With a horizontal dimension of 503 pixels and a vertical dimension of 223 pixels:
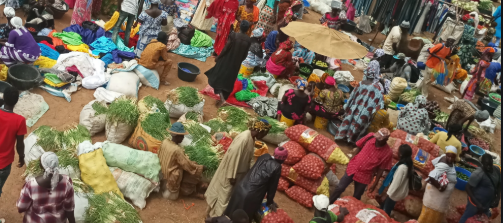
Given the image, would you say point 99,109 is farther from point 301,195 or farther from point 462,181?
point 462,181

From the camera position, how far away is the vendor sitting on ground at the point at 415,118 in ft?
29.0

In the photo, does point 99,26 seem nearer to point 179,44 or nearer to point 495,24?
point 179,44

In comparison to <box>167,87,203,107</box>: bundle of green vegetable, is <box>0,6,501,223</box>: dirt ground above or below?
below

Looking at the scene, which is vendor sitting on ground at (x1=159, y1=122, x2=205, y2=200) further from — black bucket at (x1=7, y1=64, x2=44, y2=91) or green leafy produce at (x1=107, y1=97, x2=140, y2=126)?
black bucket at (x1=7, y1=64, x2=44, y2=91)

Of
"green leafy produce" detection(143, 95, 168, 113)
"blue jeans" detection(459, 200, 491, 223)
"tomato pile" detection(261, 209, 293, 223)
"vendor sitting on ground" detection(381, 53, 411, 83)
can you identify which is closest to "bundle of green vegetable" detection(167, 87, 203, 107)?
"green leafy produce" detection(143, 95, 168, 113)

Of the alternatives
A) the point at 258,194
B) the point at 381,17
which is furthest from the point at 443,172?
the point at 381,17

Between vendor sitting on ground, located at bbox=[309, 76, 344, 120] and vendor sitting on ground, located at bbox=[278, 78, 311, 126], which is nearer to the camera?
vendor sitting on ground, located at bbox=[278, 78, 311, 126]

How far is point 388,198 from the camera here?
668 cm

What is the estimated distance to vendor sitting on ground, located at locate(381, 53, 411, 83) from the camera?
11.8m

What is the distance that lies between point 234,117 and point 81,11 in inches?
183

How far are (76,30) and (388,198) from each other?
698cm

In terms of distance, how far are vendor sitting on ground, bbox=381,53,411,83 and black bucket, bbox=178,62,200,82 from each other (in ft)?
16.9

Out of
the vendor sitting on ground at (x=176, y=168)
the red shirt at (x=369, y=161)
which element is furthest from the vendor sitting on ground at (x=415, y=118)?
the vendor sitting on ground at (x=176, y=168)

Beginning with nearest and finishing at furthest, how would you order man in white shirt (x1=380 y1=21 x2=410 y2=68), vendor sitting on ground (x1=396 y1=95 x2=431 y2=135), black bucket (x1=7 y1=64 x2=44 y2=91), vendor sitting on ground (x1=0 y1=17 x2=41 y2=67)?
black bucket (x1=7 y1=64 x2=44 y2=91), vendor sitting on ground (x1=0 y1=17 x2=41 y2=67), vendor sitting on ground (x1=396 y1=95 x2=431 y2=135), man in white shirt (x1=380 y1=21 x2=410 y2=68)
